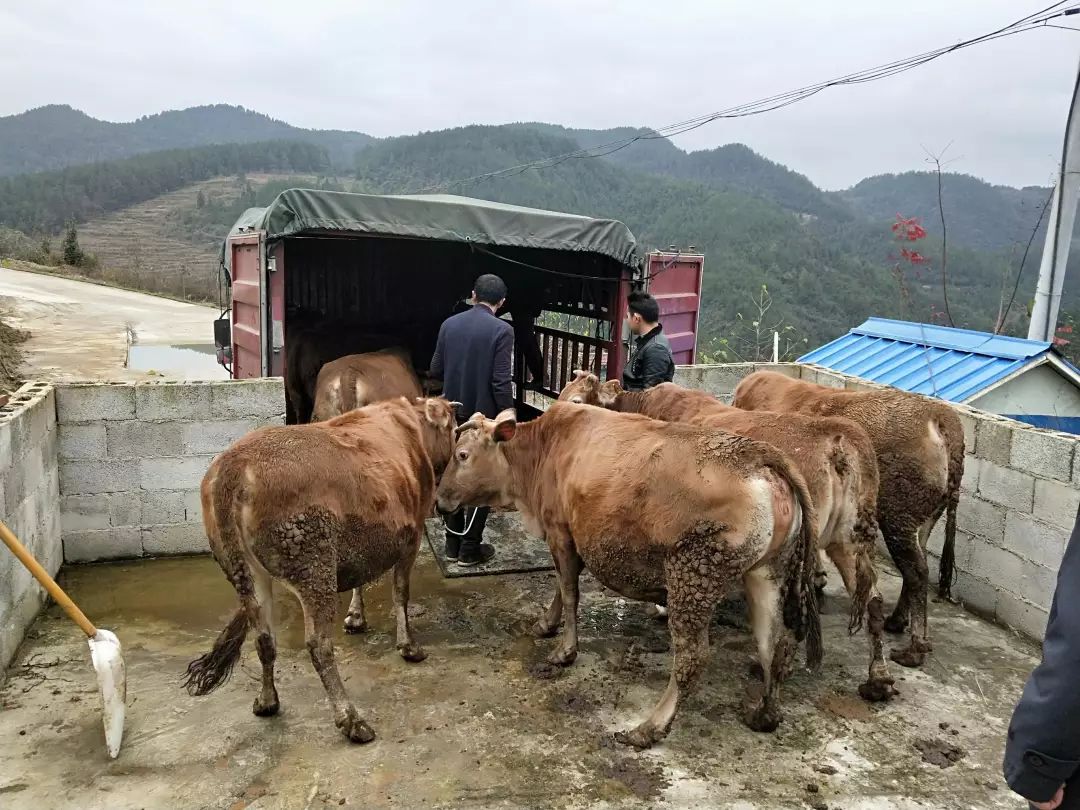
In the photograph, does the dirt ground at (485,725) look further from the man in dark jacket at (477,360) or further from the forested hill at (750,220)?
the forested hill at (750,220)

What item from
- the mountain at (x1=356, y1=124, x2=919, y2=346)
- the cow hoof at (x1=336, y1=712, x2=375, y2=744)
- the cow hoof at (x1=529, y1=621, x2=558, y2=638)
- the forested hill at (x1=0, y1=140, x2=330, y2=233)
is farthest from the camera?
the forested hill at (x1=0, y1=140, x2=330, y2=233)

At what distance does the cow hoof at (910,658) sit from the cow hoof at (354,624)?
3.33 m

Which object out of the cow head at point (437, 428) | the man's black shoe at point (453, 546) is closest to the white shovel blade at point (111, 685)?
the cow head at point (437, 428)

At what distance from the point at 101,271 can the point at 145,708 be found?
136ft

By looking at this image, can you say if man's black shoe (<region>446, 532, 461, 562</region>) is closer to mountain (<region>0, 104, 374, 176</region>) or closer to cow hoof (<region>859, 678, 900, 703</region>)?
cow hoof (<region>859, 678, 900, 703</region>)

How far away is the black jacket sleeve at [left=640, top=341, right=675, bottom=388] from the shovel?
3930 mm

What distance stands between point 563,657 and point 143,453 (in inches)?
140

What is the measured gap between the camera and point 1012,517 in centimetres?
520

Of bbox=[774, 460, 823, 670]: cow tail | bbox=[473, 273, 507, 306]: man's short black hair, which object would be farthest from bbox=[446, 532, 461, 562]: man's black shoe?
bbox=[774, 460, 823, 670]: cow tail

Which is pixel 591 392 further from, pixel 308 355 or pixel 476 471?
pixel 308 355

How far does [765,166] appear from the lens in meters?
73.9

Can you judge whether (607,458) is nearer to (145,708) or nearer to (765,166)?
(145,708)

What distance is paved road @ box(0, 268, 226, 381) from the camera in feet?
55.5

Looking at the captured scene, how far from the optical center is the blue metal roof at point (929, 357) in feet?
22.3
